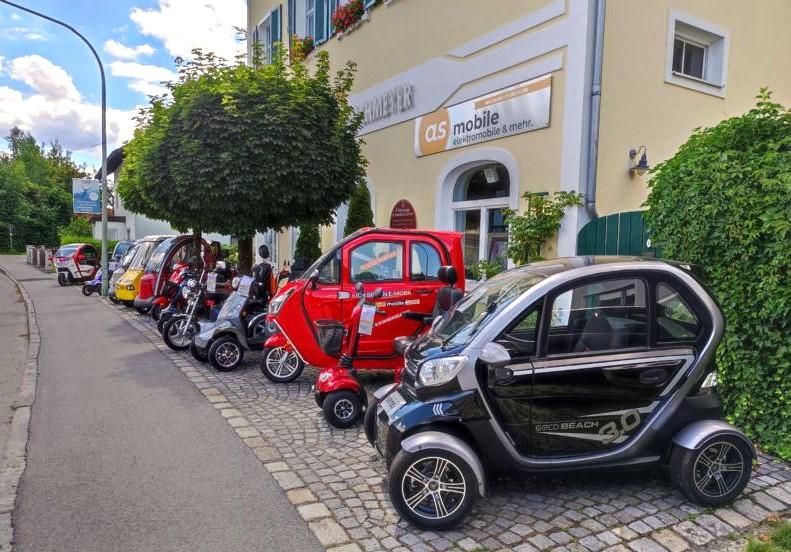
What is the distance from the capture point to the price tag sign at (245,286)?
7674 millimetres

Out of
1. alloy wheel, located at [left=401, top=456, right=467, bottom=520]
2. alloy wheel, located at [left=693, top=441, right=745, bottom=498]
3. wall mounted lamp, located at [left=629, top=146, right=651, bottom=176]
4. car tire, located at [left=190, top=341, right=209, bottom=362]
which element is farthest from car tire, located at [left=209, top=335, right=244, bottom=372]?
wall mounted lamp, located at [left=629, top=146, right=651, bottom=176]

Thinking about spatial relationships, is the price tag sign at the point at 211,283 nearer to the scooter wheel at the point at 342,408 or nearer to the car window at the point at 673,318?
the scooter wheel at the point at 342,408

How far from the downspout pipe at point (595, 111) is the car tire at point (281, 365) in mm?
4385

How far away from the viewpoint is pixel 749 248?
14.5 feet

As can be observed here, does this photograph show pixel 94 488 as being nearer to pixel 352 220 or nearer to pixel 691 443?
pixel 691 443

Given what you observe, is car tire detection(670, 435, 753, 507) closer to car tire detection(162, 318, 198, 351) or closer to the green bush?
the green bush

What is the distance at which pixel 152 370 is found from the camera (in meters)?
7.52

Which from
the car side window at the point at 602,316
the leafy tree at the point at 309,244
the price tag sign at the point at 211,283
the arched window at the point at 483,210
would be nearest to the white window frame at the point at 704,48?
the arched window at the point at 483,210

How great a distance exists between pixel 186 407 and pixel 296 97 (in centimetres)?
532

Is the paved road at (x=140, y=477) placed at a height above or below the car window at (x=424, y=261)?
below

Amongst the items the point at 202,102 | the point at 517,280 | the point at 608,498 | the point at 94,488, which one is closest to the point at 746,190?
the point at 517,280

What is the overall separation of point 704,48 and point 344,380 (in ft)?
27.7

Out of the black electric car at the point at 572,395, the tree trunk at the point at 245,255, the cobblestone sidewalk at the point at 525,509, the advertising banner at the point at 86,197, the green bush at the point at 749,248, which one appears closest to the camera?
the cobblestone sidewalk at the point at 525,509

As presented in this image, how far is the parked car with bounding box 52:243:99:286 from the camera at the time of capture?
2094 centimetres
